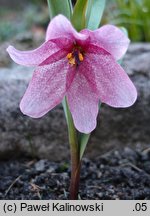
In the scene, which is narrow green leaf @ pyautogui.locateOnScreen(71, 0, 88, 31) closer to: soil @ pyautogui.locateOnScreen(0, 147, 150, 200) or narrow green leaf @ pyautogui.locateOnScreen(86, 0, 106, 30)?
narrow green leaf @ pyautogui.locateOnScreen(86, 0, 106, 30)

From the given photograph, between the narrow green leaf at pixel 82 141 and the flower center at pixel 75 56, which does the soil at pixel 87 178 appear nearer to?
the narrow green leaf at pixel 82 141

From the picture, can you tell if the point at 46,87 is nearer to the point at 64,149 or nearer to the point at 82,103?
the point at 82,103

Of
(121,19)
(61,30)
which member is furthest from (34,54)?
(121,19)

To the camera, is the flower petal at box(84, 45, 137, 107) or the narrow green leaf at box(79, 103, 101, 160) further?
the narrow green leaf at box(79, 103, 101, 160)

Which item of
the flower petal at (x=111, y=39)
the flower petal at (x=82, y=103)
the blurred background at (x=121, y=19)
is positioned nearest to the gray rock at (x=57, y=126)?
the flower petal at (x=82, y=103)

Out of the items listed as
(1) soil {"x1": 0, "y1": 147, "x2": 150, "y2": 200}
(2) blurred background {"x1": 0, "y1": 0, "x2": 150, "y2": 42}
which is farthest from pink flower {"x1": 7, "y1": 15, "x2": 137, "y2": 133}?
(2) blurred background {"x1": 0, "y1": 0, "x2": 150, "y2": 42}

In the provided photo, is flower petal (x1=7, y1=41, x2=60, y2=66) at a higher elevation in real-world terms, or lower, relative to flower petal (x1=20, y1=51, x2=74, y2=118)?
higher

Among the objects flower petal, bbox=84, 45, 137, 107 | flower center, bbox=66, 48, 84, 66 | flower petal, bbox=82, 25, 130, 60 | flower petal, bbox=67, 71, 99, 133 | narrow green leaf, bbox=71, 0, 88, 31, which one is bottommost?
flower petal, bbox=67, 71, 99, 133
